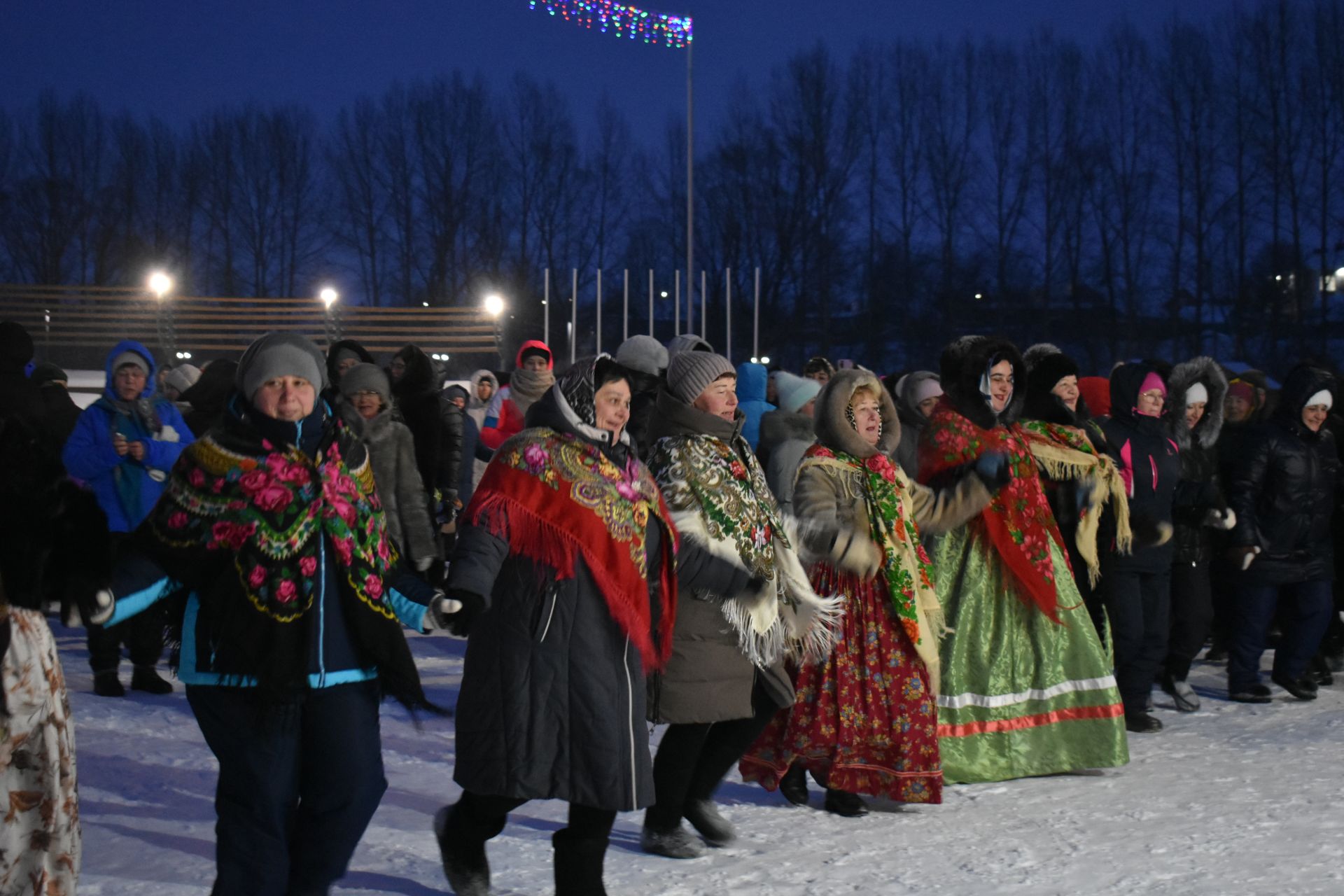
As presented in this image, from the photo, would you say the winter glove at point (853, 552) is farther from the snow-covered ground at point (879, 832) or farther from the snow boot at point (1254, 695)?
the snow boot at point (1254, 695)

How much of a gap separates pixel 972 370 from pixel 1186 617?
2.58 metres

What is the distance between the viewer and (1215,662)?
30.5 ft

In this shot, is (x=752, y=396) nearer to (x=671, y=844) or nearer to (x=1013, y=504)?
(x=1013, y=504)

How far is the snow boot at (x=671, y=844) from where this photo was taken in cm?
471

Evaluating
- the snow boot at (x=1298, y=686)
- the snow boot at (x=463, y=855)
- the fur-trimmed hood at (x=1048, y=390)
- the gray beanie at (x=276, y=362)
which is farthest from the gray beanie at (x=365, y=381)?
the snow boot at (x=1298, y=686)

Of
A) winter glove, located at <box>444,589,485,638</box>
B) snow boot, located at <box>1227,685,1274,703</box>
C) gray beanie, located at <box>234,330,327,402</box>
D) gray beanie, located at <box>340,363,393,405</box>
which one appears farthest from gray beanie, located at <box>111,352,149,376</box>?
snow boot, located at <box>1227,685,1274,703</box>

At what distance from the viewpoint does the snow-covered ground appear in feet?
14.5

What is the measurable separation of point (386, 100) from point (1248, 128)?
2096 centimetres

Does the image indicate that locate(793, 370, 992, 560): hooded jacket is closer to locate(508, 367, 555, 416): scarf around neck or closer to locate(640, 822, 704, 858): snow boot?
locate(640, 822, 704, 858): snow boot

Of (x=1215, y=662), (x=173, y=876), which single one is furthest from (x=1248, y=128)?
(x=173, y=876)

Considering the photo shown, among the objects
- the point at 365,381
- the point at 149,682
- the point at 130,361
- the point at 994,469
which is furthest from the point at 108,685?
the point at 994,469

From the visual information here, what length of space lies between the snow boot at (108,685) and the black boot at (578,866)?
414 centimetres

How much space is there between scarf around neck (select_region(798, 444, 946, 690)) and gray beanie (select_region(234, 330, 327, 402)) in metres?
2.25

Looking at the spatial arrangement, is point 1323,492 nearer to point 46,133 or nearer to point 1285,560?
point 1285,560
